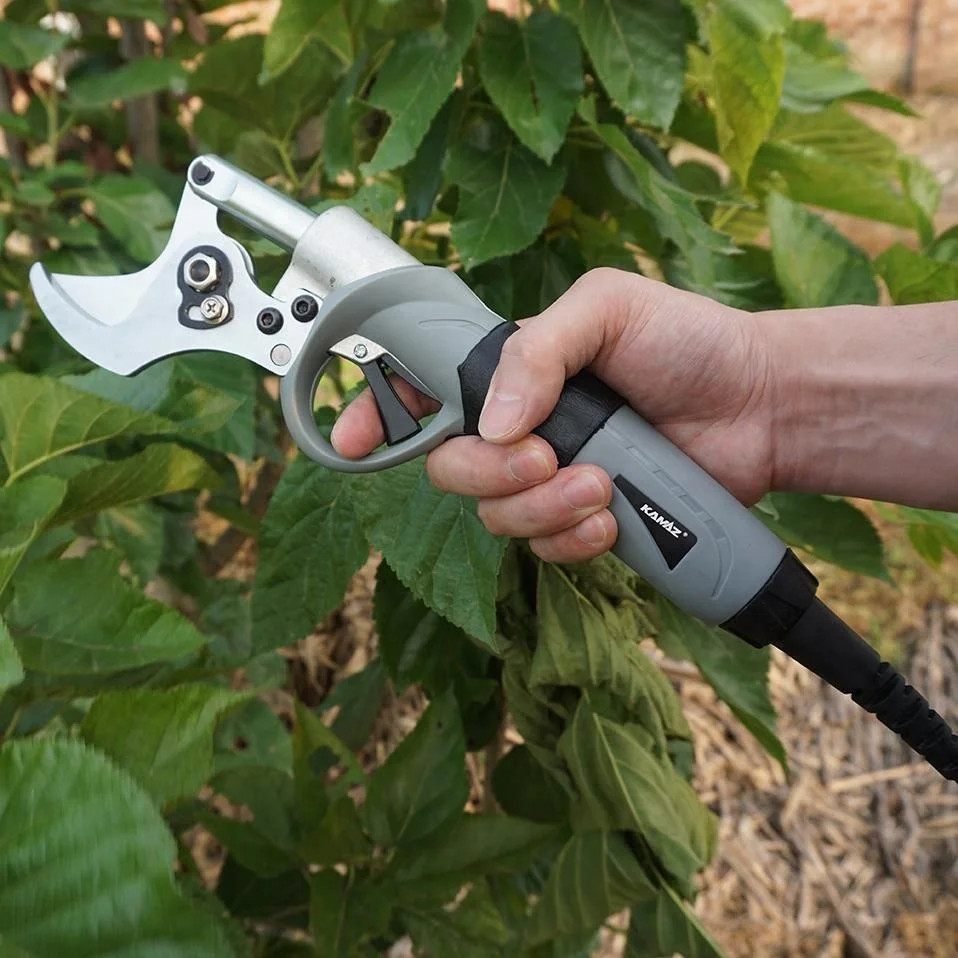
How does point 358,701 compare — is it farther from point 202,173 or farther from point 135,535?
point 202,173

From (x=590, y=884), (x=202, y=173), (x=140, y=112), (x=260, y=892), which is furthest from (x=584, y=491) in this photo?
(x=140, y=112)

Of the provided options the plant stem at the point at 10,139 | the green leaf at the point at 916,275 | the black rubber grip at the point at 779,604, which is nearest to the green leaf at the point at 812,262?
the green leaf at the point at 916,275

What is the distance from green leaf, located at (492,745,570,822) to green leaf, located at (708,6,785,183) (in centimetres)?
45

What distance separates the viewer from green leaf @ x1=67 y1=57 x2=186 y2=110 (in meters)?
0.81

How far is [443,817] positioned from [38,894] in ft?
1.27

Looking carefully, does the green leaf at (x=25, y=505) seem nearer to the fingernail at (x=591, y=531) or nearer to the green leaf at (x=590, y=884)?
the fingernail at (x=591, y=531)

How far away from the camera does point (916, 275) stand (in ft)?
2.07

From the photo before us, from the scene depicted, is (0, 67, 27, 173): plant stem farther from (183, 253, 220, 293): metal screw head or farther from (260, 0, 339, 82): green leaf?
(183, 253, 220, 293): metal screw head

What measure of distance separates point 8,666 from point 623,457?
270mm

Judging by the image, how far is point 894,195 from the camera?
0.67 m

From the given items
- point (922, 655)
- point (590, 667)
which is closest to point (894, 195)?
point (590, 667)

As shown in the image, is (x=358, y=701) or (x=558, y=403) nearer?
(x=558, y=403)

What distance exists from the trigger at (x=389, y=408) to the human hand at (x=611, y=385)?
19mm

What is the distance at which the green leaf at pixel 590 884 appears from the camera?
0.65 m
